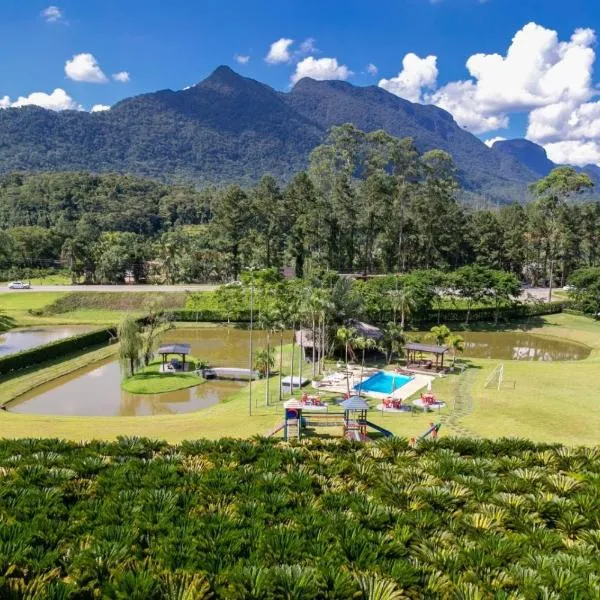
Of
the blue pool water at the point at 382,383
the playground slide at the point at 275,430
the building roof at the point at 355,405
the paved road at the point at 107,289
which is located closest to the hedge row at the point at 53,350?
the paved road at the point at 107,289

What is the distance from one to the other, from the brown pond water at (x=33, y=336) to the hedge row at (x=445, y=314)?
9.40 meters

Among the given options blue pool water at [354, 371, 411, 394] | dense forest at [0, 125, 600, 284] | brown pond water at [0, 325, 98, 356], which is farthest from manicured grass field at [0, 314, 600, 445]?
dense forest at [0, 125, 600, 284]

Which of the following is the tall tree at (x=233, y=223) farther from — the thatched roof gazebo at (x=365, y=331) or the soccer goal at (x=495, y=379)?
the soccer goal at (x=495, y=379)

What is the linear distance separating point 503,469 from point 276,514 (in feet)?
20.6

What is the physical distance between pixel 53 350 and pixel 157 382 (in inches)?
416

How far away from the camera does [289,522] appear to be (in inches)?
308

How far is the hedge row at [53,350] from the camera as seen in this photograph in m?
31.7

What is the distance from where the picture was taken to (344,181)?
65938mm

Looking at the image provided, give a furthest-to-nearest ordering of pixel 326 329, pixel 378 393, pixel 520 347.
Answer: pixel 520 347
pixel 326 329
pixel 378 393

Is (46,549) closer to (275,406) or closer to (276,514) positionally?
(276,514)

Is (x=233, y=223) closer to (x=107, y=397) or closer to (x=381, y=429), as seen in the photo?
(x=107, y=397)

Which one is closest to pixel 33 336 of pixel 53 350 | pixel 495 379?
pixel 53 350

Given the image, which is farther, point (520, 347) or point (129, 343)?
point (520, 347)

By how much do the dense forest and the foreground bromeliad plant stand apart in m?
51.6
